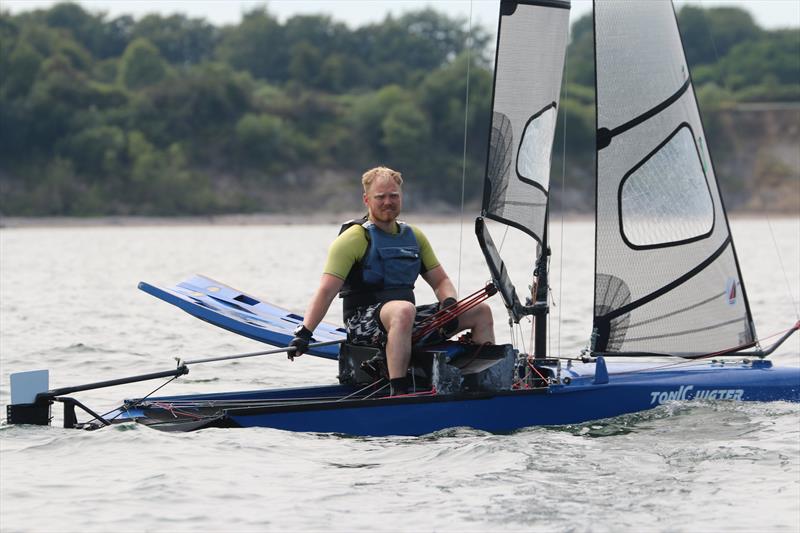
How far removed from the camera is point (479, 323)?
7.12 m

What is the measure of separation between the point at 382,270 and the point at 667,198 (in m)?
A: 1.79

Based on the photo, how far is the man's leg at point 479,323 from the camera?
7113 millimetres

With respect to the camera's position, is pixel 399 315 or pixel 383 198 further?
pixel 383 198

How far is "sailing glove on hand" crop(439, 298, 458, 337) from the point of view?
704 centimetres

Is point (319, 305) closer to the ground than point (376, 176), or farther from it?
closer to the ground

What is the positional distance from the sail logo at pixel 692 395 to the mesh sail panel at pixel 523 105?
111 centimetres

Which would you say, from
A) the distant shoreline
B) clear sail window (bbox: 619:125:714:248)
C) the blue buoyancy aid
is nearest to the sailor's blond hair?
the blue buoyancy aid

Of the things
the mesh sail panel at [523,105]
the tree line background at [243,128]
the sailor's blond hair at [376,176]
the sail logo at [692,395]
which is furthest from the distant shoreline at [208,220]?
the sailor's blond hair at [376,176]

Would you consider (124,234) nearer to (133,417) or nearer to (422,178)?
(422,178)

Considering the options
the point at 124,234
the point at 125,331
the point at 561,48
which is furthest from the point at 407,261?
the point at 124,234

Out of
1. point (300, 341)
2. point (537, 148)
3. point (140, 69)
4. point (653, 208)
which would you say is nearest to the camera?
point (300, 341)

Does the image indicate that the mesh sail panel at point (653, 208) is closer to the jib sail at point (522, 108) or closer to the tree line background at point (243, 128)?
the jib sail at point (522, 108)

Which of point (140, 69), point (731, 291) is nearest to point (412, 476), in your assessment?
point (731, 291)

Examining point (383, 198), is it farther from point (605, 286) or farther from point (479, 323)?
point (605, 286)
